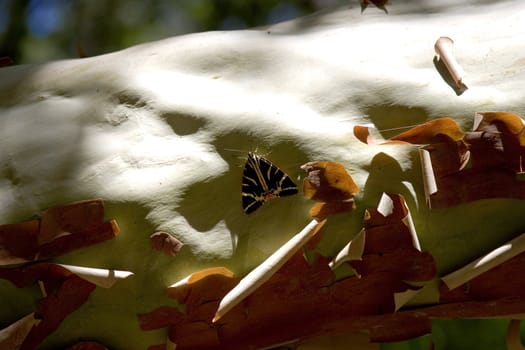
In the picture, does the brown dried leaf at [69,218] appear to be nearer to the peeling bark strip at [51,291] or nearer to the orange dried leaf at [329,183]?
the peeling bark strip at [51,291]

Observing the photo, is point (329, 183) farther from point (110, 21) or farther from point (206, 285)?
point (110, 21)

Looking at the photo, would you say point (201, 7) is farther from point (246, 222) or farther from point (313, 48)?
point (246, 222)

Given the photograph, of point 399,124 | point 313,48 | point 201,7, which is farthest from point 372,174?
point 201,7

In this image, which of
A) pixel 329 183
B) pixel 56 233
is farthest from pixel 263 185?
pixel 56 233

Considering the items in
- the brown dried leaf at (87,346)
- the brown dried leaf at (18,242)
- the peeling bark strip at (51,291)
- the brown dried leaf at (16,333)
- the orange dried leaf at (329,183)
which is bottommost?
the brown dried leaf at (87,346)

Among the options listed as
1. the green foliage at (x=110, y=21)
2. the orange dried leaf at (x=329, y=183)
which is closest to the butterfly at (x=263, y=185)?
the orange dried leaf at (x=329, y=183)

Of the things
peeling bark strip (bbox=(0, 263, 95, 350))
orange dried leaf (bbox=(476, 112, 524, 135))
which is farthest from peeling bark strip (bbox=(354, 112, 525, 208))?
peeling bark strip (bbox=(0, 263, 95, 350))
